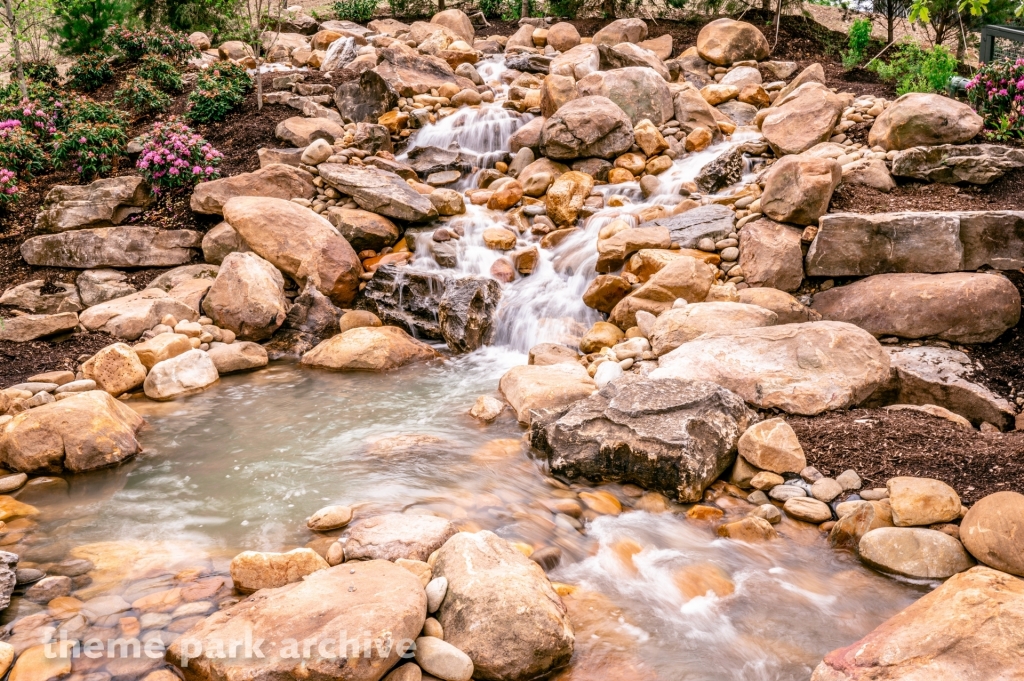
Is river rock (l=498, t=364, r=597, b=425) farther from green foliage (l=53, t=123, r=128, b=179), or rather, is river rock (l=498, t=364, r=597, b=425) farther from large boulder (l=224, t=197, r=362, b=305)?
green foliage (l=53, t=123, r=128, b=179)

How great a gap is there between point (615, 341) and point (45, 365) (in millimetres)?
5394

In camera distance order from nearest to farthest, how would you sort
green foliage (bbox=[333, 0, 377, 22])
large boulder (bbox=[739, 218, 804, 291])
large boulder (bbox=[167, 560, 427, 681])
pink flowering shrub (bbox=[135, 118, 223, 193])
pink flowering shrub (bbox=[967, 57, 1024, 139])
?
1. large boulder (bbox=[167, 560, 427, 681])
2. large boulder (bbox=[739, 218, 804, 291])
3. pink flowering shrub (bbox=[967, 57, 1024, 139])
4. pink flowering shrub (bbox=[135, 118, 223, 193])
5. green foliage (bbox=[333, 0, 377, 22])

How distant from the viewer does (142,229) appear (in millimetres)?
8266

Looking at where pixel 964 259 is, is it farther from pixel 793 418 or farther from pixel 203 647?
pixel 203 647

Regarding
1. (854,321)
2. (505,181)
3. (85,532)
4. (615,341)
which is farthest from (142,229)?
(854,321)

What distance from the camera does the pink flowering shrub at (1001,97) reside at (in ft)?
24.2

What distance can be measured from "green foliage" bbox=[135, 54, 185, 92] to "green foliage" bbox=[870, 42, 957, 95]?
12.3m

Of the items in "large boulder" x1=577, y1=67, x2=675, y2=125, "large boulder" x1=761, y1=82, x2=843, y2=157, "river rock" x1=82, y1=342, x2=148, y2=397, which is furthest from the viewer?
"large boulder" x1=577, y1=67, x2=675, y2=125


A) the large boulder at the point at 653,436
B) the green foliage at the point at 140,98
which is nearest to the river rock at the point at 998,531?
the large boulder at the point at 653,436

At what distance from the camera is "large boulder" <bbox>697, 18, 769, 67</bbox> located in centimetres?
1320

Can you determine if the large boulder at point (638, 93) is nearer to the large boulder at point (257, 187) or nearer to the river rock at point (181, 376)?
the large boulder at point (257, 187)

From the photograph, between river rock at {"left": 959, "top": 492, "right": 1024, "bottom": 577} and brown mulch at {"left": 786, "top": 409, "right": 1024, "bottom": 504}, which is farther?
brown mulch at {"left": 786, "top": 409, "right": 1024, "bottom": 504}

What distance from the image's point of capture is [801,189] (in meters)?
6.56

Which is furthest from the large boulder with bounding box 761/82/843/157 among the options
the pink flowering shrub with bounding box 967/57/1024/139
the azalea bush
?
the azalea bush
